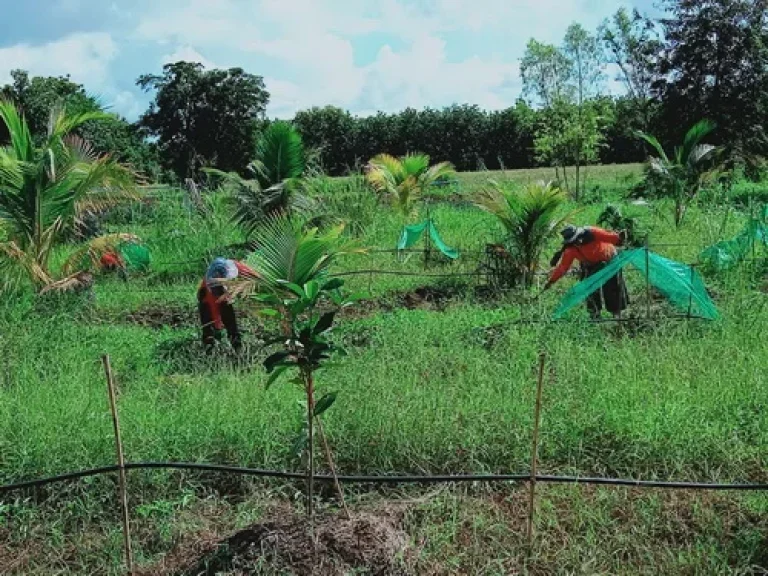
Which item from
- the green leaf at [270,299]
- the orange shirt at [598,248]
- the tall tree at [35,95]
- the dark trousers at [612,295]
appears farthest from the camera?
the tall tree at [35,95]

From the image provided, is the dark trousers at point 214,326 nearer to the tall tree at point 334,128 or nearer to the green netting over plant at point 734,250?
the green netting over plant at point 734,250

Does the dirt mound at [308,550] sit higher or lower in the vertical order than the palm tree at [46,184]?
lower

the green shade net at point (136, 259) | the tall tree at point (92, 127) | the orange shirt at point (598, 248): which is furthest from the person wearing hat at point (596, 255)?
the tall tree at point (92, 127)

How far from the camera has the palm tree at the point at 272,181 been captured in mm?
11969

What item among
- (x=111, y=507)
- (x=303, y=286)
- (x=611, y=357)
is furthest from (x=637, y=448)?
(x=111, y=507)

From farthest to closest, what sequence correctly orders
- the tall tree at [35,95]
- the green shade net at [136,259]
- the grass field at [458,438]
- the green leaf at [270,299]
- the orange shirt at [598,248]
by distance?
the tall tree at [35,95] < the green shade net at [136,259] < the orange shirt at [598,248] < the grass field at [458,438] < the green leaf at [270,299]

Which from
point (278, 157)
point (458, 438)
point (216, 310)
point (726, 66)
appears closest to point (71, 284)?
point (216, 310)

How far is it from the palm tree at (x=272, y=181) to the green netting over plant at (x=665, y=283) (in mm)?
5987

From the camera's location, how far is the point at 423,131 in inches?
1415

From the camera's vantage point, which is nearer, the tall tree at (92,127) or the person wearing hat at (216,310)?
Answer: the person wearing hat at (216,310)

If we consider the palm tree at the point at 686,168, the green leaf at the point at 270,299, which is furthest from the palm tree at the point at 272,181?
the green leaf at the point at 270,299

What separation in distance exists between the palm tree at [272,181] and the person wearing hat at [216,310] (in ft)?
15.3

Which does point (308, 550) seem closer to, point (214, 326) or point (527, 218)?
point (214, 326)

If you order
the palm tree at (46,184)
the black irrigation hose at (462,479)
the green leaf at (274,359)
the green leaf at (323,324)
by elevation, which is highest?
the palm tree at (46,184)
